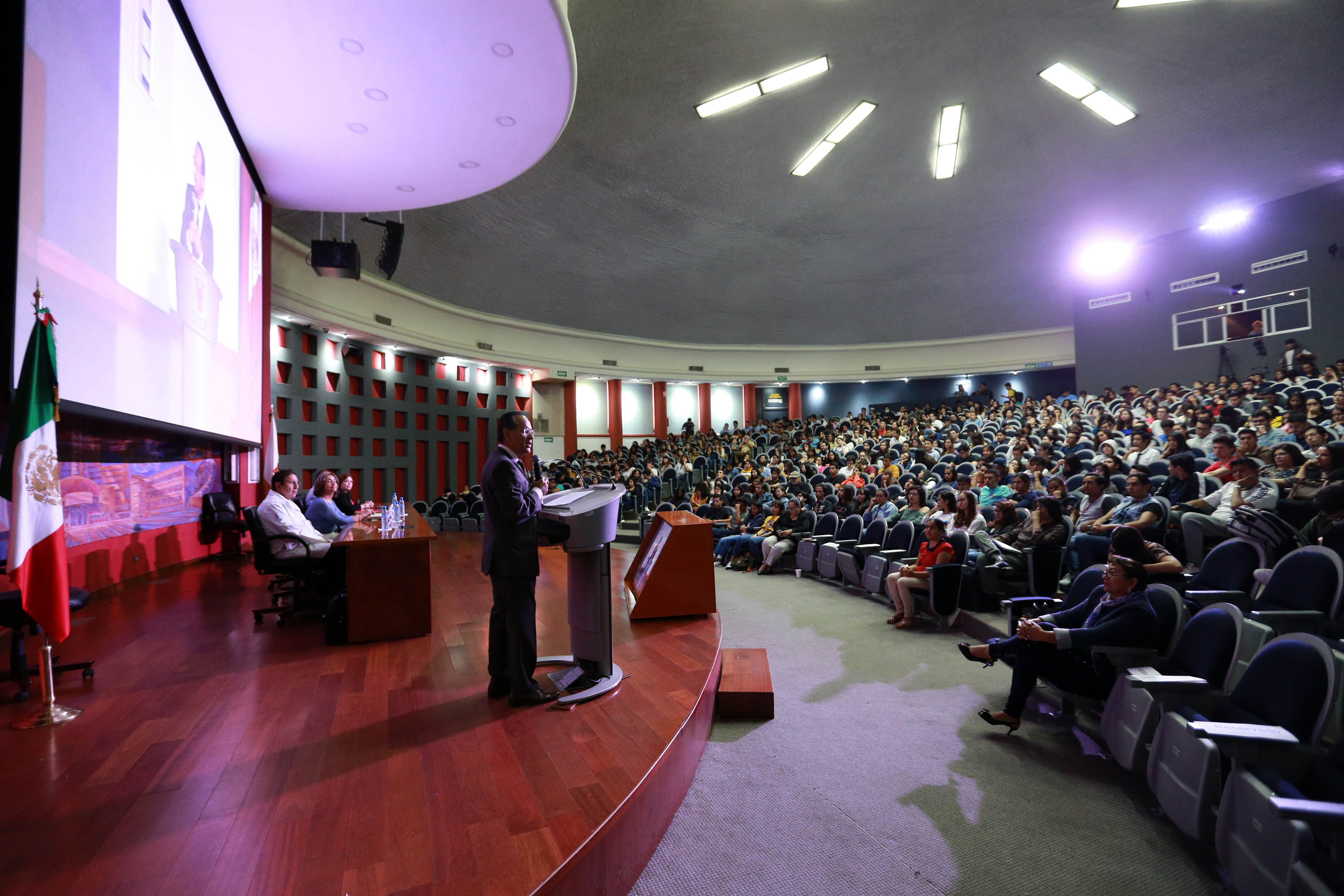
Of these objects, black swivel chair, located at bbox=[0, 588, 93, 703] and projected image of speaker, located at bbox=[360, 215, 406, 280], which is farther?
projected image of speaker, located at bbox=[360, 215, 406, 280]

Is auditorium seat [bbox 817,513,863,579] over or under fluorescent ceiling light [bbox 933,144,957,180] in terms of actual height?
under

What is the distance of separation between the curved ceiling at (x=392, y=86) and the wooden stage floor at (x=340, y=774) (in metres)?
3.61

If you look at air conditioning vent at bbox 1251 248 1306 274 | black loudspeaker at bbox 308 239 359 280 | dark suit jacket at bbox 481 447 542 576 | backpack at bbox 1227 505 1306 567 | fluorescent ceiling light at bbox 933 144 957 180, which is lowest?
backpack at bbox 1227 505 1306 567

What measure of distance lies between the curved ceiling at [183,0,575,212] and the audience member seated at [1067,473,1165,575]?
4.81 metres

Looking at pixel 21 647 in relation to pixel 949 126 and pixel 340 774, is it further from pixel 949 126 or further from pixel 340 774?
pixel 949 126

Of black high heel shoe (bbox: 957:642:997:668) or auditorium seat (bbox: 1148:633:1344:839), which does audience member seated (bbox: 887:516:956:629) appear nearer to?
black high heel shoe (bbox: 957:642:997:668)

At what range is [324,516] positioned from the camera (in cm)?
491

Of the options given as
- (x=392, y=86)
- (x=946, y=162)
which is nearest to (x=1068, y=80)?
(x=946, y=162)

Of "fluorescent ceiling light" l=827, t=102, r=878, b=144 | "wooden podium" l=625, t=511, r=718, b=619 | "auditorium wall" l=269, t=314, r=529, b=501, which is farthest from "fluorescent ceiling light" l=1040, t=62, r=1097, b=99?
"auditorium wall" l=269, t=314, r=529, b=501

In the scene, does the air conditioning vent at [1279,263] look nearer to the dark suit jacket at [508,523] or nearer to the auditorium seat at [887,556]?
the auditorium seat at [887,556]

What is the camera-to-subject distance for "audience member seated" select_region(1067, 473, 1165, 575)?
4.31 metres

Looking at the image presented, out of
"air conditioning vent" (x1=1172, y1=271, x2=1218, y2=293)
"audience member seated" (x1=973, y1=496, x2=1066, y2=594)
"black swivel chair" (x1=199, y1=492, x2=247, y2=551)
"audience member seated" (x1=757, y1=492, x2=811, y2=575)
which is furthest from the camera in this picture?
"air conditioning vent" (x1=1172, y1=271, x2=1218, y2=293)

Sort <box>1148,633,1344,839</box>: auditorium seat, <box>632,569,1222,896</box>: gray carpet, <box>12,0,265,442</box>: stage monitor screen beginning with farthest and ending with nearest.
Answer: <box>12,0,265,442</box>: stage monitor screen
<box>632,569,1222,896</box>: gray carpet
<box>1148,633,1344,839</box>: auditorium seat

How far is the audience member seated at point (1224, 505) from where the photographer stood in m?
4.08
